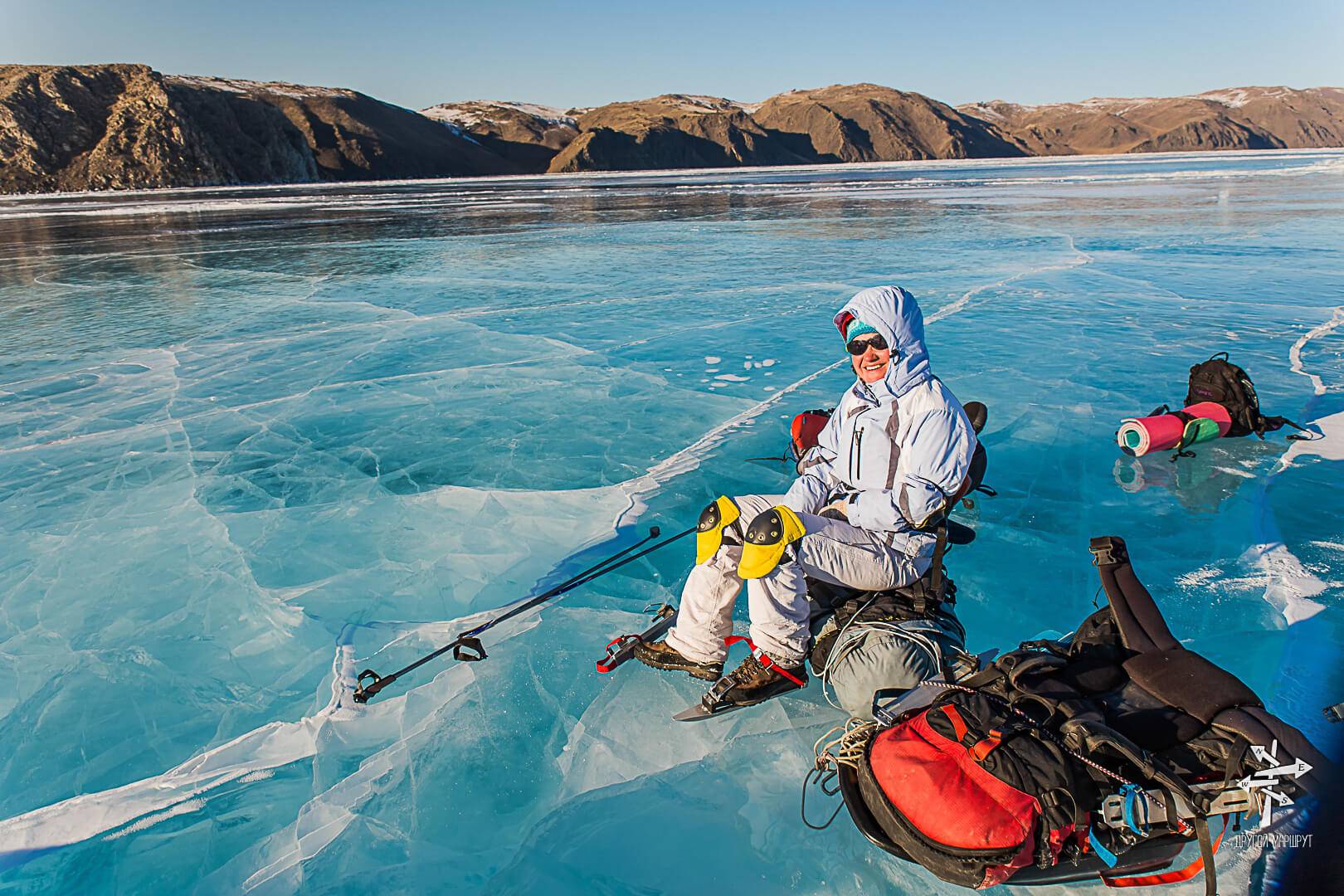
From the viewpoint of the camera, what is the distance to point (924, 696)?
108 inches

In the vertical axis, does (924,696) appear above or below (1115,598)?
below

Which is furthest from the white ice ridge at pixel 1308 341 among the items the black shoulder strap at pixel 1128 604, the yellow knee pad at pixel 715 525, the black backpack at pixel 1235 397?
the yellow knee pad at pixel 715 525

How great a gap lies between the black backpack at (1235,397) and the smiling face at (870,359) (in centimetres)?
463

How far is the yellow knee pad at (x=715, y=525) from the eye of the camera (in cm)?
322

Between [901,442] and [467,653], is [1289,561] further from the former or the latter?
[467,653]

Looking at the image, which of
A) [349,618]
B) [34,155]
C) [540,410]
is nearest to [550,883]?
[349,618]

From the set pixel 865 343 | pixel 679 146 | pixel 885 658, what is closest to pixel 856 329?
pixel 865 343

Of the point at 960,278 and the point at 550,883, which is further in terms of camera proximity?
the point at 960,278

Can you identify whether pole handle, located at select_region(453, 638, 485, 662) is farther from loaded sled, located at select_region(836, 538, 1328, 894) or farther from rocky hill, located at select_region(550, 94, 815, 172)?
rocky hill, located at select_region(550, 94, 815, 172)

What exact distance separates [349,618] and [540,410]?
374 cm

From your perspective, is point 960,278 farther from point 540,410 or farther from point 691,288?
point 540,410

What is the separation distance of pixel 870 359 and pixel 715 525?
112cm

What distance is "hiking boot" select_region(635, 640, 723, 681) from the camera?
3.36 m

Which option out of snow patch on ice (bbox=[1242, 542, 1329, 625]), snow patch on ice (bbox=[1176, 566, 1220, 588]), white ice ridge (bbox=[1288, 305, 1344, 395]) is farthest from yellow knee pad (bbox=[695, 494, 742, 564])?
white ice ridge (bbox=[1288, 305, 1344, 395])
